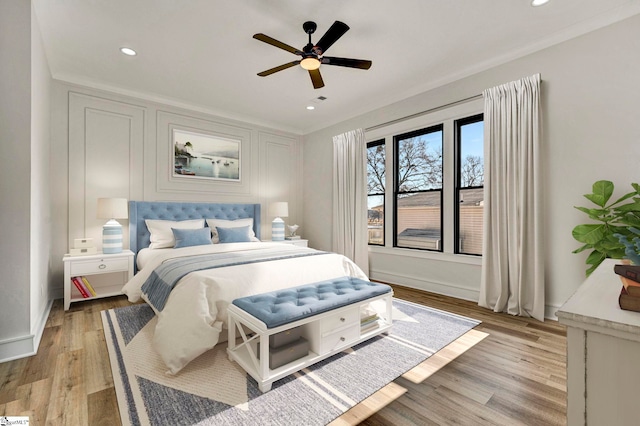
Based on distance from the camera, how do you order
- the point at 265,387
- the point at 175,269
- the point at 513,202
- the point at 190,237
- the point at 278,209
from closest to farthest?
the point at 265,387
the point at 175,269
the point at 513,202
the point at 190,237
the point at 278,209

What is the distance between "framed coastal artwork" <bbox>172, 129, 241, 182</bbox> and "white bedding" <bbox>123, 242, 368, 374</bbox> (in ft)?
8.60

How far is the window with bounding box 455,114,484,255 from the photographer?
11.6ft

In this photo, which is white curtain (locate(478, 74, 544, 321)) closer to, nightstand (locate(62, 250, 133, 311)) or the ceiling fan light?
the ceiling fan light

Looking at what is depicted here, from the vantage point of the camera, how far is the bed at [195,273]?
2.02 meters

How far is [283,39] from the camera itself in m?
2.89

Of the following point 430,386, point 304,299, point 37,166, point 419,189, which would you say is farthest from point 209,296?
point 419,189

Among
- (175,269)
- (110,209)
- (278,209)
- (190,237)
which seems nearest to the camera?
(175,269)

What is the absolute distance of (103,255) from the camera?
3.45 metres

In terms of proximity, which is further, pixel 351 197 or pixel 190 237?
pixel 351 197

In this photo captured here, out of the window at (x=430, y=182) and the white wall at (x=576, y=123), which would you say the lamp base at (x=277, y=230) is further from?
the white wall at (x=576, y=123)

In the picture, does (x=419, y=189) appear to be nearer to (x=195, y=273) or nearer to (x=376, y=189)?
(x=376, y=189)

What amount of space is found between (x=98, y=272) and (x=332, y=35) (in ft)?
11.6

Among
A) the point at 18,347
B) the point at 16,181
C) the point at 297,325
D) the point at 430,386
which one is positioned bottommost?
the point at 430,386

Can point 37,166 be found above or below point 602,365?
above
